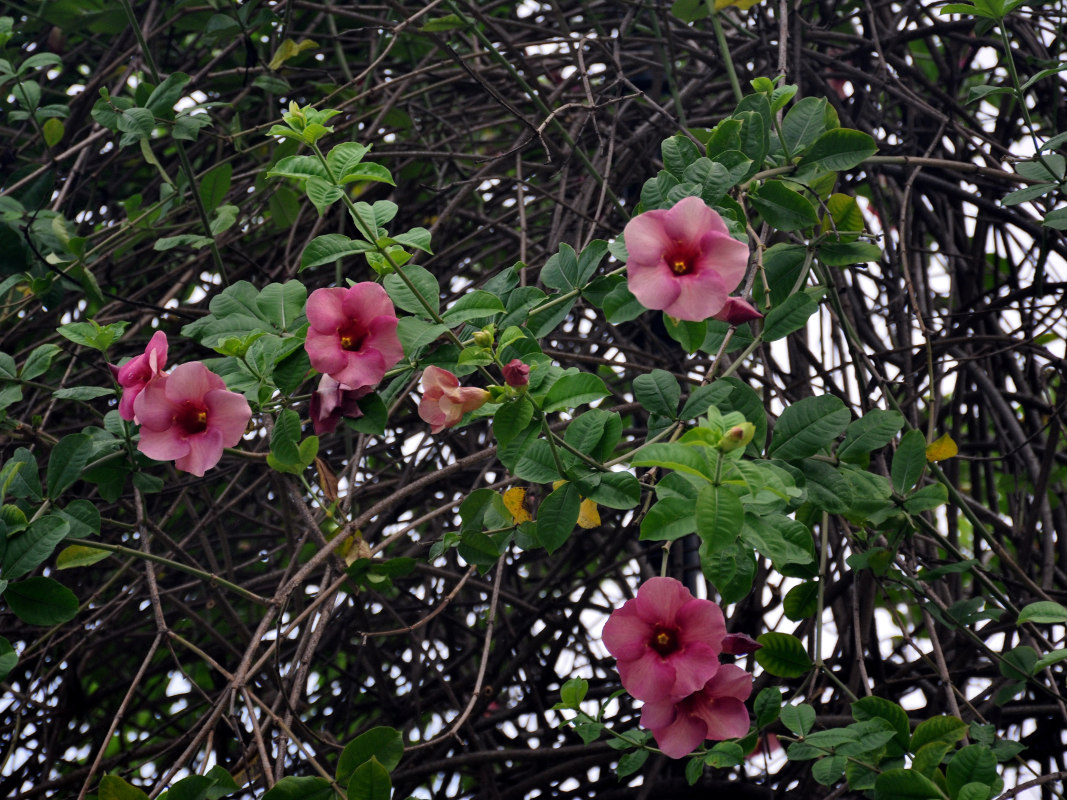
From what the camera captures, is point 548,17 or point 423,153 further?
point 548,17

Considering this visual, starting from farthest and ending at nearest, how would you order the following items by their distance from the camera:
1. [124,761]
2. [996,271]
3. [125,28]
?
1. [125,28]
2. [996,271]
3. [124,761]

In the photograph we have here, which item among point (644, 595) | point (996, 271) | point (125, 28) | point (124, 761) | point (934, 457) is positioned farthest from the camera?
point (125, 28)

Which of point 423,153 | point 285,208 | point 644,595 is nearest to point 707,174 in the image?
point 644,595

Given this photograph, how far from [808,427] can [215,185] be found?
2.89 feet

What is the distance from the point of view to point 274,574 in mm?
1259

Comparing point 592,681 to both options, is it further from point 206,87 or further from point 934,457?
point 206,87

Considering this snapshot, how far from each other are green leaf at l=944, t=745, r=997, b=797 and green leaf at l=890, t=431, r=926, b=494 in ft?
0.79

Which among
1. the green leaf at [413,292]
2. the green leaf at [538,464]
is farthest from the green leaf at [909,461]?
the green leaf at [413,292]

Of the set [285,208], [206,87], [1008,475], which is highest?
[206,87]

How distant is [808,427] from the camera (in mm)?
794

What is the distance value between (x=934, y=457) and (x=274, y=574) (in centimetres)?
86

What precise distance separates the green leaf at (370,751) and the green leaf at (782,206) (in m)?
0.58

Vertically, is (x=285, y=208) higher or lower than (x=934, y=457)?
higher

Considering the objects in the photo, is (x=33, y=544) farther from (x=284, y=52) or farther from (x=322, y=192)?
(x=284, y=52)
